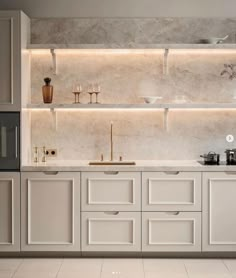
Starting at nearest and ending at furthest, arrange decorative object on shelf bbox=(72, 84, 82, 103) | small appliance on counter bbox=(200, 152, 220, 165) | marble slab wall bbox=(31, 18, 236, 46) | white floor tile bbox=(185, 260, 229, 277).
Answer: white floor tile bbox=(185, 260, 229, 277)
small appliance on counter bbox=(200, 152, 220, 165)
decorative object on shelf bbox=(72, 84, 82, 103)
marble slab wall bbox=(31, 18, 236, 46)

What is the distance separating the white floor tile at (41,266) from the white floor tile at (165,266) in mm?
719

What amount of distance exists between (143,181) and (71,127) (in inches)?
38.3

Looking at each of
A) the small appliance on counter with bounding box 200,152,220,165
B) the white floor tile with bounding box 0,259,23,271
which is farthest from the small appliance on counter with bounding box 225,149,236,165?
the white floor tile with bounding box 0,259,23,271

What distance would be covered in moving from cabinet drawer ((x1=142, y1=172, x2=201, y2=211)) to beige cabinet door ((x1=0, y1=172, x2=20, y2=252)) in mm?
1076

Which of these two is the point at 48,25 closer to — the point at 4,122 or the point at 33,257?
the point at 4,122

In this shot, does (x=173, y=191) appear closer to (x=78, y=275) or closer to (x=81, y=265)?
(x=81, y=265)

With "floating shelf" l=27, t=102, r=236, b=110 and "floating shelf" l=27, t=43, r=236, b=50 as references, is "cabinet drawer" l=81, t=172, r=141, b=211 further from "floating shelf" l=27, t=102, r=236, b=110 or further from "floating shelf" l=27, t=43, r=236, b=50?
"floating shelf" l=27, t=43, r=236, b=50

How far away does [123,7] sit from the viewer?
5223 mm

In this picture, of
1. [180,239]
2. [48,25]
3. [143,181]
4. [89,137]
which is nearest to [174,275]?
[180,239]

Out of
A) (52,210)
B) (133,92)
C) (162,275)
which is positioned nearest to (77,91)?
(133,92)

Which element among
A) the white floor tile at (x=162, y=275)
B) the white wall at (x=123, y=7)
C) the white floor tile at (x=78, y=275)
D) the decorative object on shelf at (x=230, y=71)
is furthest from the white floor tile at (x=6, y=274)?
the decorative object on shelf at (x=230, y=71)

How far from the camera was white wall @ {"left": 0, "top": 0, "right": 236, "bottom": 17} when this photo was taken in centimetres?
520

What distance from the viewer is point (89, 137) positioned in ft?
17.3

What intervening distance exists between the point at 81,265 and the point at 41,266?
1.06 ft
